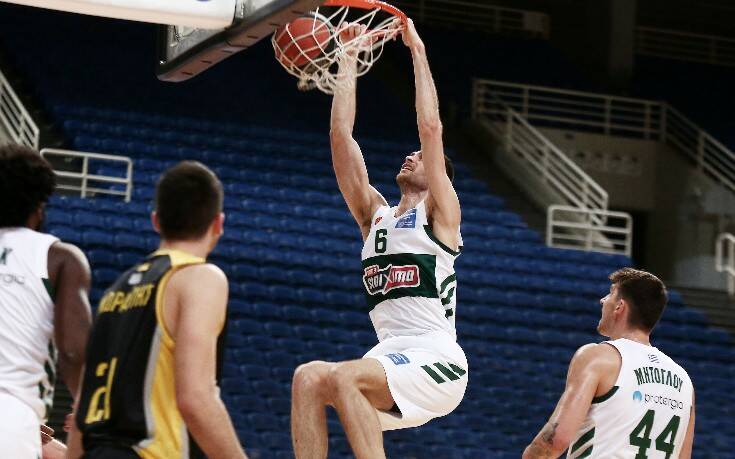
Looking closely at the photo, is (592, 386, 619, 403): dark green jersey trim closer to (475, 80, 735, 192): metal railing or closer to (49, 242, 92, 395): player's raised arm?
(49, 242, 92, 395): player's raised arm

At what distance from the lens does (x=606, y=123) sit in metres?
21.2

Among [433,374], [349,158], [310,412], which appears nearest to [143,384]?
[310,412]

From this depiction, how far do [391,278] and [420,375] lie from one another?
55cm

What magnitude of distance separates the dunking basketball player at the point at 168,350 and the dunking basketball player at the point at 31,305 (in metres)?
0.23

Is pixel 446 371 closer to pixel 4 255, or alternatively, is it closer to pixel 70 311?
pixel 70 311

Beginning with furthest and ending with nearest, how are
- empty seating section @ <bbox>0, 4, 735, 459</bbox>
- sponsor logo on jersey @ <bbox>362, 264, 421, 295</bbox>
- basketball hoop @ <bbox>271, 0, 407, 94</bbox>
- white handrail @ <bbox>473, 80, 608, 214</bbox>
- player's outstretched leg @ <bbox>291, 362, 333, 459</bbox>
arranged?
white handrail @ <bbox>473, 80, 608, 214</bbox> → empty seating section @ <bbox>0, 4, 735, 459</bbox> → basketball hoop @ <bbox>271, 0, 407, 94</bbox> → sponsor logo on jersey @ <bbox>362, 264, 421, 295</bbox> → player's outstretched leg @ <bbox>291, 362, 333, 459</bbox>

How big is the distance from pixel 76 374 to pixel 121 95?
14.2 m

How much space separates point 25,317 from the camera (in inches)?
187

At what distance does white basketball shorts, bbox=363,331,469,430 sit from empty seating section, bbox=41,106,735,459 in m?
6.69

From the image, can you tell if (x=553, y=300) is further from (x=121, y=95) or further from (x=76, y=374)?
(x=76, y=374)

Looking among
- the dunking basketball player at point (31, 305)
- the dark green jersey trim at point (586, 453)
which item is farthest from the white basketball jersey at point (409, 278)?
the dunking basketball player at point (31, 305)

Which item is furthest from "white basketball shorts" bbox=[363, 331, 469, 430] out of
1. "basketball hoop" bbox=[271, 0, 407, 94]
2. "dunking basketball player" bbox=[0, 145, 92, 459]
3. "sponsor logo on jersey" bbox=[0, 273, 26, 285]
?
"sponsor logo on jersey" bbox=[0, 273, 26, 285]

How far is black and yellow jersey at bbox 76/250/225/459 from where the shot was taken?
14.4 feet

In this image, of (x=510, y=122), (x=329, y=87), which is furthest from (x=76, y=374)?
(x=510, y=122)
